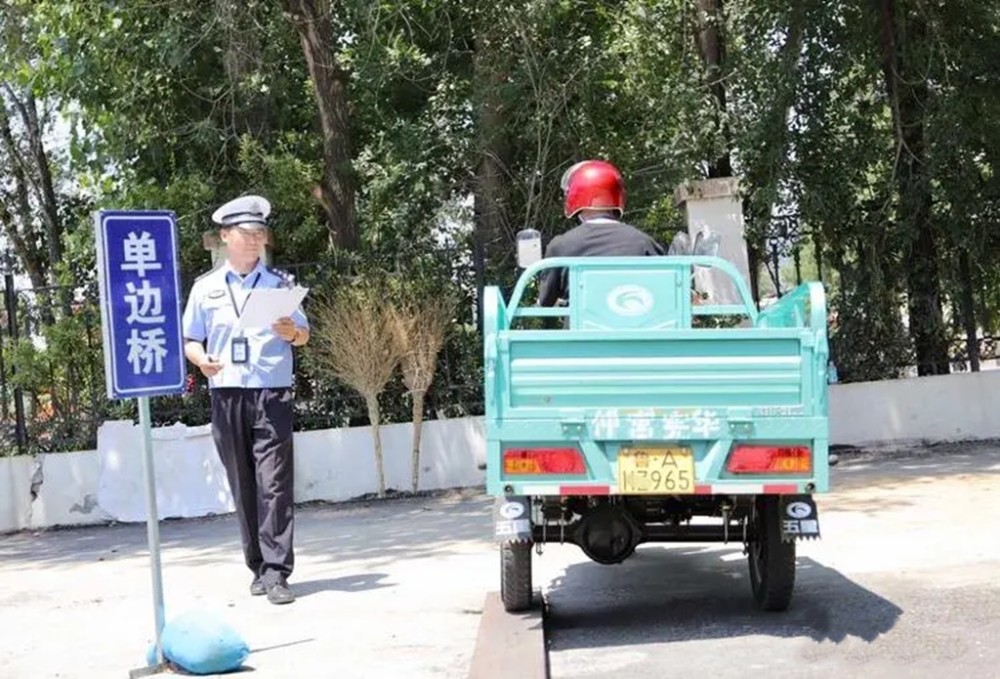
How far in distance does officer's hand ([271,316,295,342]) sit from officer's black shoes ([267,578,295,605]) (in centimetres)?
136

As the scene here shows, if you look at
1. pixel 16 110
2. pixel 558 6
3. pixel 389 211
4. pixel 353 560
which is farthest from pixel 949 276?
pixel 16 110

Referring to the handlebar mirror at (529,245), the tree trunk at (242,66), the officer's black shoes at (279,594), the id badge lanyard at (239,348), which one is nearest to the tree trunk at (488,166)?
the tree trunk at (242,66)

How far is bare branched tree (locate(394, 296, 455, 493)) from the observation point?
12211 mm

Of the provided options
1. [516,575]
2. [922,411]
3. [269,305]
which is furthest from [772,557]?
[922,411]

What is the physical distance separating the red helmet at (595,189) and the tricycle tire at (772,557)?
5.57 ft

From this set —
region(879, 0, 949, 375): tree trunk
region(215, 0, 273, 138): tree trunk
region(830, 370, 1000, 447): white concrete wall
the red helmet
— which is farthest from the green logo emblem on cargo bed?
region(215, 0, 273, 138): tree trunk

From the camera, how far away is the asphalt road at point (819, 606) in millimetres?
5676

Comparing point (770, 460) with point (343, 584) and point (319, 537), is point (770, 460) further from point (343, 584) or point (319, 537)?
point (319, 537)

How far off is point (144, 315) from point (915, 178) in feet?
31.2

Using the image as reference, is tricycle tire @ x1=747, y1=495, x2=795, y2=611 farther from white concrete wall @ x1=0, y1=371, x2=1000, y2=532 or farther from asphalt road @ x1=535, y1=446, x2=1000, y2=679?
white concrete wall @ x1=0, y1=371, x2=1000, y2=532

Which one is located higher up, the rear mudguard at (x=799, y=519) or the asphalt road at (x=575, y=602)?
the rear mudguard at (x=799, y=519)

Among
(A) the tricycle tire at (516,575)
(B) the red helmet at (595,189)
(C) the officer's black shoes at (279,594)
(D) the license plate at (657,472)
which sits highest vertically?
(B) the red helmet at (595,189)

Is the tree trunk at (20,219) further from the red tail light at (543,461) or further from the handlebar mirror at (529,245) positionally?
the red tail light at (543,461)

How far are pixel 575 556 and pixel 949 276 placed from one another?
6.99 meters
